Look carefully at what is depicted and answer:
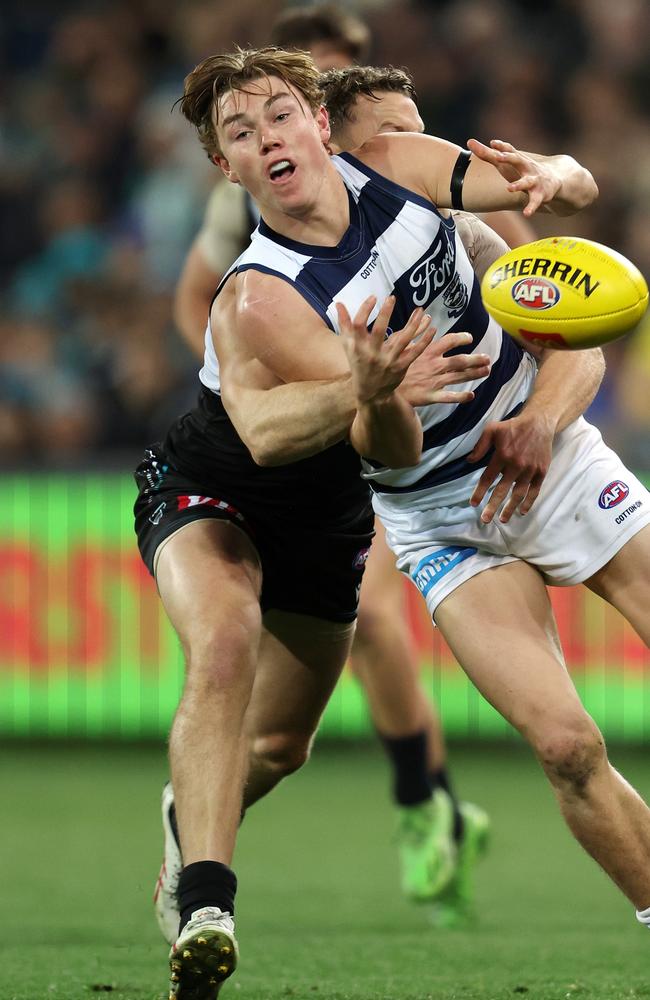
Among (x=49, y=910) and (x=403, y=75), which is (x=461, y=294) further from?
(x=49, y=910)

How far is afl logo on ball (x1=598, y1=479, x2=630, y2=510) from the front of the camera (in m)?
4.05

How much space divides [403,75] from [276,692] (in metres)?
1.86

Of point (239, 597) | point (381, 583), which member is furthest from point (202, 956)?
point (381, 583)

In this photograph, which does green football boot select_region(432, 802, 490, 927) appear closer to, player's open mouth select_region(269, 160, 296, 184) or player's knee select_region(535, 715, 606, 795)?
player's knee select_region(535, 715, 606, 795)

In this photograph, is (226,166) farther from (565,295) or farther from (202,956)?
(202,956)

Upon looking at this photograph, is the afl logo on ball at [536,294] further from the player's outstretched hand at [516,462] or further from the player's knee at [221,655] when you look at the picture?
the player's knee at [221,655]

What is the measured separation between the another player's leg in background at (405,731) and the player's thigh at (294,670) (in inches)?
38.6

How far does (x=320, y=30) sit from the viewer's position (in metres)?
5.71

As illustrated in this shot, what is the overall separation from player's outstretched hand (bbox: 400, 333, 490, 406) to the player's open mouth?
0.65 metres

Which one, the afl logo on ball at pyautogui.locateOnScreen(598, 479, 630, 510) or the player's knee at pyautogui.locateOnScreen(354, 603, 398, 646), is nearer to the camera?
the afl logo on ball at pyautogui.locateOnScreen(598, 479, 630, 510)

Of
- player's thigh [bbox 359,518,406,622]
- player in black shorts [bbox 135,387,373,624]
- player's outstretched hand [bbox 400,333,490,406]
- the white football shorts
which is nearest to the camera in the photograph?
player's outstretched hand [bbox 400,333,490,406]

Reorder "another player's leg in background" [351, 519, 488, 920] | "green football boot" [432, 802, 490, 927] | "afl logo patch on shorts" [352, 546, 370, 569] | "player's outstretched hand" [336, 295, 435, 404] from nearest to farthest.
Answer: "player's outstretched hand" [336, 295, 435, 404] < "afl logo patch on shorts" [352, 546, 370, 569] < "green football boot" [432, 802, 490, 927] < "another player's leg in background" [351, 519, 488, 920]

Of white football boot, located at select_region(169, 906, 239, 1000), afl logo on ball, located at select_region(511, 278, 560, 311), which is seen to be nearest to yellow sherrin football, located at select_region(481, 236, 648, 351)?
afl logo on ball, located at select_region(511, 278, 560, 311)

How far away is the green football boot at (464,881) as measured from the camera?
5547mm
